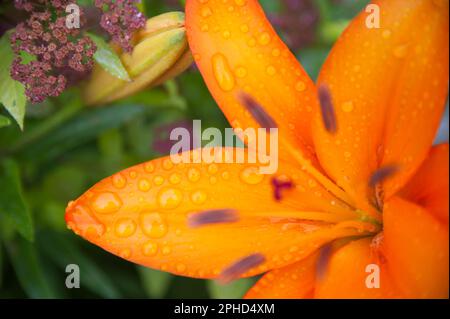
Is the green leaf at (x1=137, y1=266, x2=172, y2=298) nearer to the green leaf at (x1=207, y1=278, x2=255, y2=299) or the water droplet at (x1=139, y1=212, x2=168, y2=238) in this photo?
the green leaf at (x1=207, y1=278, x2=255, y2=299)

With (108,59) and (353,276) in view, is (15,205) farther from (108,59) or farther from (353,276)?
(353,276)

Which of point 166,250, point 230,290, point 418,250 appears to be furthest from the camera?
point 230,290

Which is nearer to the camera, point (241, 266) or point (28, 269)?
point (241, 266)

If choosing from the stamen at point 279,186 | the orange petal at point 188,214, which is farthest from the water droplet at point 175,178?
the stamen at point 279,186

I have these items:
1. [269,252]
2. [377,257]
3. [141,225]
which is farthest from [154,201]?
[377,257]

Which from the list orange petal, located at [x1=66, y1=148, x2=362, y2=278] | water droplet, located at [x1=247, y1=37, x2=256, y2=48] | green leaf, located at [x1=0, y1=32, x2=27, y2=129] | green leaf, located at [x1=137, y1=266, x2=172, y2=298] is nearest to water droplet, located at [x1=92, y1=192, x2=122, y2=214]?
orange petal, located at [x1=66, y1=148, x2=362, y2=278]

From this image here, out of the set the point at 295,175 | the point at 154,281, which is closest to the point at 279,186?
the point at 295,175
